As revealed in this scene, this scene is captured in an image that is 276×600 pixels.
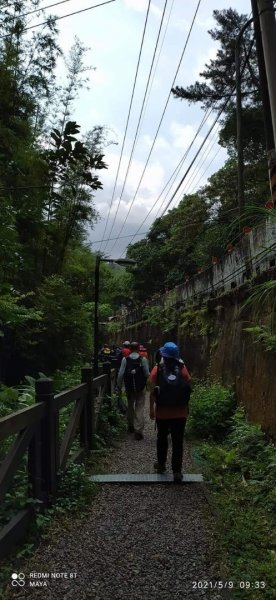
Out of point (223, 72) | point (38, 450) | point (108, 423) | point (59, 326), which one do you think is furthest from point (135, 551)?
point (223, 72)

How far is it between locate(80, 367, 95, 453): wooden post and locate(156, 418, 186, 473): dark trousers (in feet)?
3.64

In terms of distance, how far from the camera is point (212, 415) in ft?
25.5

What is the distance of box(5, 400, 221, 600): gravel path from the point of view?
2.91 metres

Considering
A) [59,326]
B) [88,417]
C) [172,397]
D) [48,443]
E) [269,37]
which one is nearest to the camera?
[48,443]

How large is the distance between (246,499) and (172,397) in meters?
1.24

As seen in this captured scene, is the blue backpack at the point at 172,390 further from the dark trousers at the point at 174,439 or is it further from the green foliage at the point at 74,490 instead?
the green foliage at the point at 74,490

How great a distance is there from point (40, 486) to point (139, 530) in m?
0.87

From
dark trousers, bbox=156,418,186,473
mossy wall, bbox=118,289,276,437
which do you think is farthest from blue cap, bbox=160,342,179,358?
mossy wall, bbox=118,289,276,437

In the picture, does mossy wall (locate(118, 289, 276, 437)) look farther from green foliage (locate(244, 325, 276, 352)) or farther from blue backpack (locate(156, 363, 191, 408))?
blue backpack (locate(156, 363, 191, 408))

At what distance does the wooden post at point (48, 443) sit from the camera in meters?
4.04

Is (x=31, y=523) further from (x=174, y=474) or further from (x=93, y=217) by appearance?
(x=93, y=217)

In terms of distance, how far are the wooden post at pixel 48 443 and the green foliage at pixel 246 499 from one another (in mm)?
1441

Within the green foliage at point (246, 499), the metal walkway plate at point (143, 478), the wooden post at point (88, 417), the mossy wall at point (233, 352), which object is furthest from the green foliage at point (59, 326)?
the metal walkway plate at point (143, 478)

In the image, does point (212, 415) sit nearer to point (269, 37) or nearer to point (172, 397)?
point (172, 397)
